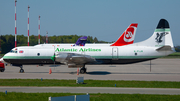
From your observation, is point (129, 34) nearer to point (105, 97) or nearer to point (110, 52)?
point (110, 52)

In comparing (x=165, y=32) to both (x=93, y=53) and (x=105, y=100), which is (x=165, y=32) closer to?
(x=93, y=53)

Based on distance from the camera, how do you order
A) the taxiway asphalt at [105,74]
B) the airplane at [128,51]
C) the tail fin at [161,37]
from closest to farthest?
the taxiway asphalt at [105,74], the airplane at [128,51], the tail fin at [161,37]

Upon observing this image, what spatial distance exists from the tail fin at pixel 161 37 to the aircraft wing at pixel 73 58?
27.5 feet

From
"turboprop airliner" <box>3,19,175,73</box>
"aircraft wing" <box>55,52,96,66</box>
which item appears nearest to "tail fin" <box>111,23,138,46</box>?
"turboprop airliner" <box>3,19,175,73</box>

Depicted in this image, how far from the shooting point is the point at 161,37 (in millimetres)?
30812

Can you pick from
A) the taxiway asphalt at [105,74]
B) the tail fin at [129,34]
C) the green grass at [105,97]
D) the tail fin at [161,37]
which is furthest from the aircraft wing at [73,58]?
the green grass at [105,97]

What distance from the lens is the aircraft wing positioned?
1102 inches

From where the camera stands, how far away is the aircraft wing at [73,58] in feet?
91.8

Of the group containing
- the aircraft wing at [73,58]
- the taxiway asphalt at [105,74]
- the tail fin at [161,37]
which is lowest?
the taxiway asphalt at [105,74]

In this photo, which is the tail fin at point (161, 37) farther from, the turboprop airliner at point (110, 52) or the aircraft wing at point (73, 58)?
the aircraft wing at point (73, 58)

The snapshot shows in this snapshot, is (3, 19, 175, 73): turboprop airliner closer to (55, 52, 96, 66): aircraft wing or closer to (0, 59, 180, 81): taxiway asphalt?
(55, 52, 96, 66): aircraft wing

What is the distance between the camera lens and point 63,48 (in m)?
30.6

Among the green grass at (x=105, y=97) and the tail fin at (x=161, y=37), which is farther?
the tail fin at (x=161, y=37)

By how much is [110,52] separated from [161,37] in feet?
25.2
